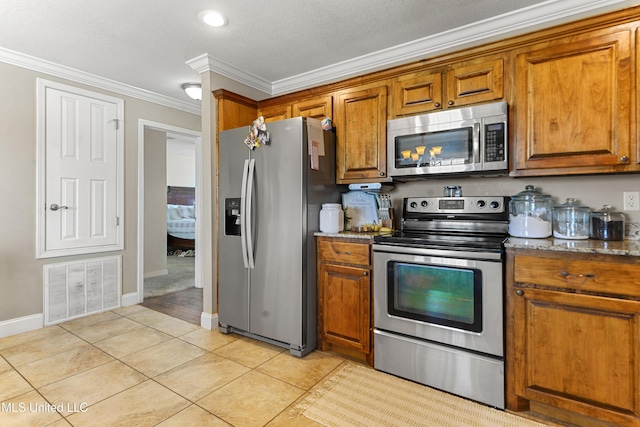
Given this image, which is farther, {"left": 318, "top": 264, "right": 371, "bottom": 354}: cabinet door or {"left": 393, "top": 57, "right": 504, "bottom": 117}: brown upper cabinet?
{"left": 318, "top": 264, "right": 371, "bottom": 354}: cabinet door

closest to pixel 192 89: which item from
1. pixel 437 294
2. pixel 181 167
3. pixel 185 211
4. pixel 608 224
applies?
pixel 437 294

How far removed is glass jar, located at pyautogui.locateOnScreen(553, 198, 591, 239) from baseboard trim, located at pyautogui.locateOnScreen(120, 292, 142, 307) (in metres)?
4.12

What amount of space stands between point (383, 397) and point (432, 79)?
217 cm

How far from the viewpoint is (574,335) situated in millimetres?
1613

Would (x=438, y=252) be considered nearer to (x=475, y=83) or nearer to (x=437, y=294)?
(x=437, y=294)

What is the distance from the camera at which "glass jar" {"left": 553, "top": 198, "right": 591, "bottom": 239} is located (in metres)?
2.00

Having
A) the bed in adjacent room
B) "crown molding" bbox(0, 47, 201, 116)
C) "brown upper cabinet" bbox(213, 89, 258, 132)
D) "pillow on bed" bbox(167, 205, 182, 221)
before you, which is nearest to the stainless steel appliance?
"brown upper cabinet" bbox(213, 89, 258, 132)

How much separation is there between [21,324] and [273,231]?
2508mm

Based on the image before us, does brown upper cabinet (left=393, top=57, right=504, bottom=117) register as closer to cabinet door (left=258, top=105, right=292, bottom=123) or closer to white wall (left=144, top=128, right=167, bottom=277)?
cabinet door (left=258, top=105, right=292, bottom=123)

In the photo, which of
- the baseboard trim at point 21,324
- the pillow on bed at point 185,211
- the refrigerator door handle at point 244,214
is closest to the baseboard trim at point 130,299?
the baseboard trim at point 21,324

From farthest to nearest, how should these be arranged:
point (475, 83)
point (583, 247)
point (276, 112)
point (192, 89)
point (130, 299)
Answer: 1. point (130, 299)
2. point (192, 89)
3. point (276, 112)
4. point (475, 83)
5. point (583, 247)

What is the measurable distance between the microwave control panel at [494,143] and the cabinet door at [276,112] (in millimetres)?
1758

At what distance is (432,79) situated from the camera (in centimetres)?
236

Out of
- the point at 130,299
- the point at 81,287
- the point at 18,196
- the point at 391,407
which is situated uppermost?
the point at 18,196
